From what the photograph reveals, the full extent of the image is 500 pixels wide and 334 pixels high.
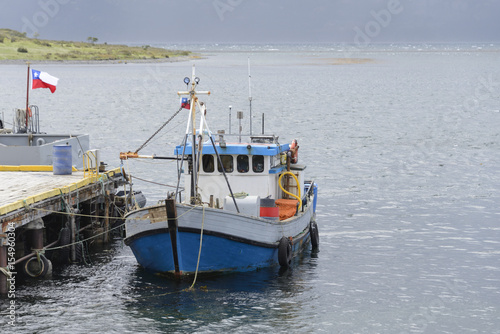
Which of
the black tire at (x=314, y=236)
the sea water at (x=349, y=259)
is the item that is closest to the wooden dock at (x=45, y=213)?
the sea water at (x=349, y=259)

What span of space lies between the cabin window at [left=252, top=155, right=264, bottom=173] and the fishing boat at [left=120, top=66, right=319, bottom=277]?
4 cm

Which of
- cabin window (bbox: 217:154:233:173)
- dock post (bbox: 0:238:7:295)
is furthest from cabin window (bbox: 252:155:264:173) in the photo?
dock post (bbox: 0:238:7:295)

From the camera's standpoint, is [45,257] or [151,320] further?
[45,257]

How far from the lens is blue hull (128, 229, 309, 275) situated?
24.0 m

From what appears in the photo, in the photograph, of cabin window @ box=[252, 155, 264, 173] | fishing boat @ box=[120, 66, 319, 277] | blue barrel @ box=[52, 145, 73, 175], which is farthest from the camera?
blue barrel @ box=[52, 145, 73, 175]

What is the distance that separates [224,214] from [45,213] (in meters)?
6.05

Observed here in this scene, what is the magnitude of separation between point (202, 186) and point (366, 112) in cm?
6623

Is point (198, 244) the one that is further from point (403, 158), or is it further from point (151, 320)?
point (403, 158)

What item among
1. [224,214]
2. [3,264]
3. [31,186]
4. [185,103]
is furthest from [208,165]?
[3,264]

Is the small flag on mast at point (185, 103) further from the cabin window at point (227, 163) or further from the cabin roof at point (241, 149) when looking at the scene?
the cabin window at point (227, 163)

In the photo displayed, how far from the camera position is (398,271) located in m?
26.6

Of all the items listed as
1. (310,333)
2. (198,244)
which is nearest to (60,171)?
(198,244)

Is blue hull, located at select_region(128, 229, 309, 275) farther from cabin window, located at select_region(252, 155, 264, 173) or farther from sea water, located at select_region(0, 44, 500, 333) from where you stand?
cabin window, located at select_region(252, 155, 264, 173)

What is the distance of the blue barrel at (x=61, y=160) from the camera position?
2948 cm
